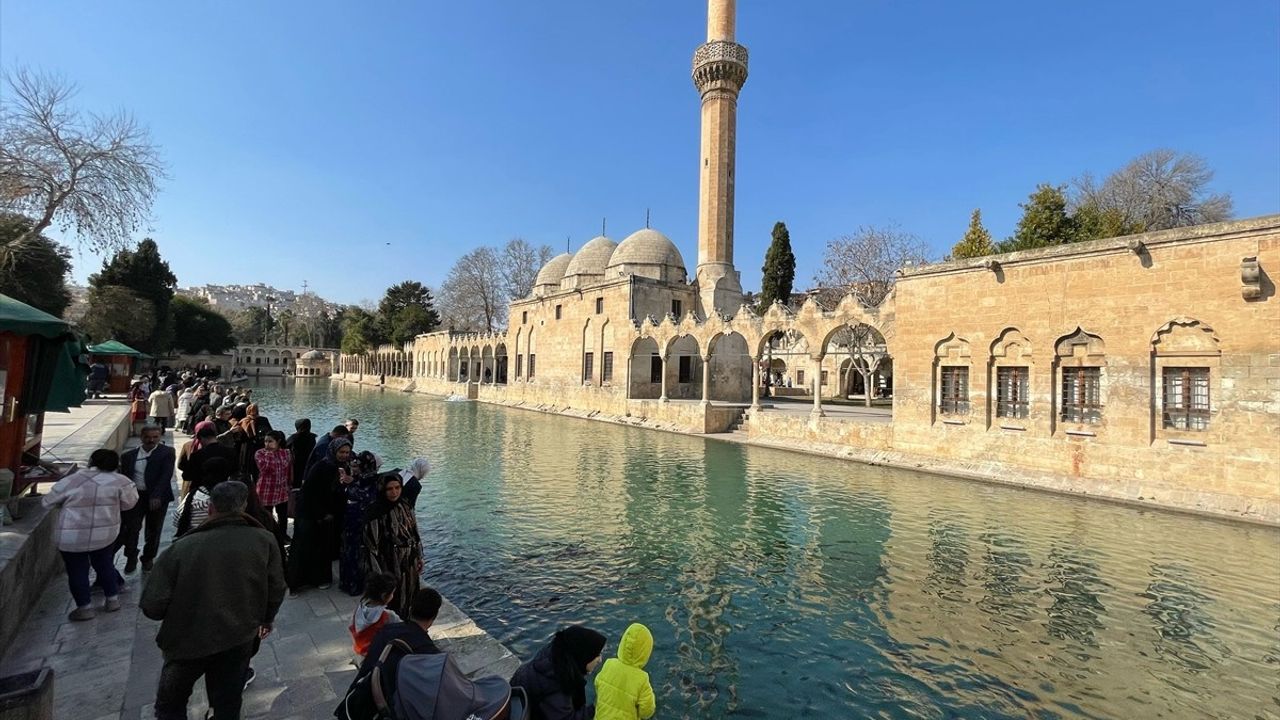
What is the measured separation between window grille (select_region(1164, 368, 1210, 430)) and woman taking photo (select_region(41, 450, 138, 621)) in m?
15.6

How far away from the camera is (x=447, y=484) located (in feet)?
36.4

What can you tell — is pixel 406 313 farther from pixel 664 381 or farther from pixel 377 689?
pixel 377 689

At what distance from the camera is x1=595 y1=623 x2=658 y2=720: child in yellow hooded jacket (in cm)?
270

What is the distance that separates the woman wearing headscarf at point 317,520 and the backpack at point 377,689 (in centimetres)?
275

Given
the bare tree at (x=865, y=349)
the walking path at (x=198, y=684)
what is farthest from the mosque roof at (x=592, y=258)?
the walking path at (x=198, y=684)

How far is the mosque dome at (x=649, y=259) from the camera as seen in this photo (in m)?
32.7

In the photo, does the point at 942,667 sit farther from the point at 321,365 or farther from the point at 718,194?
the point at 321,365

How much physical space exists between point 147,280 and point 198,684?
52.7 metres

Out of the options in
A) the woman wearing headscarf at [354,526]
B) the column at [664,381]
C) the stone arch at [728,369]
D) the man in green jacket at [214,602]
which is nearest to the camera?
the man in green jacket at [214,602]

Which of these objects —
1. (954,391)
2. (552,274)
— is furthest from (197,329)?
(954,391)

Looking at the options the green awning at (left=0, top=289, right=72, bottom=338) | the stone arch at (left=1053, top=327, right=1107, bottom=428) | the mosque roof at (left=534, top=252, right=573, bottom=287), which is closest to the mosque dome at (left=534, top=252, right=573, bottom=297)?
the mosque roof at (left=534, top=252, right=573, bottom=287)

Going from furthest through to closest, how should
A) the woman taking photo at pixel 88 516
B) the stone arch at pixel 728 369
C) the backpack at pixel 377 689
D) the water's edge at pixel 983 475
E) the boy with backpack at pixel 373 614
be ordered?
1. the stone arch at pixel 728 369
2. the water's edge at pixel 983 475
3. the woman taking photo at pixel 88 516
4. the boy with backpack at pixel 373 614
5. the backpack at pixel 377 689

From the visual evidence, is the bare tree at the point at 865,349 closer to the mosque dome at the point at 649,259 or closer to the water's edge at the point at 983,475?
the mosque dome at the point at 649,259

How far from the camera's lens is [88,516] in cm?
405
